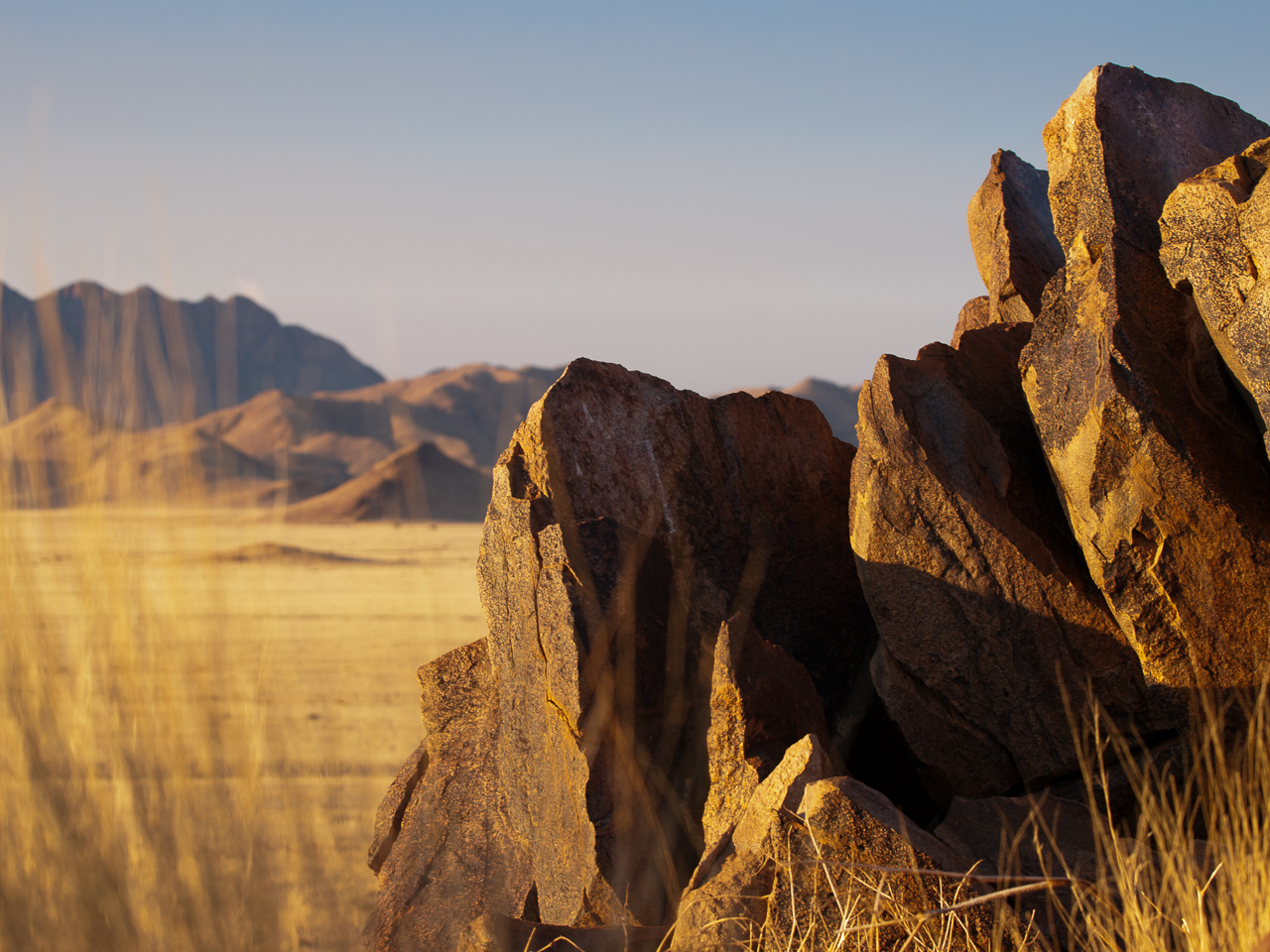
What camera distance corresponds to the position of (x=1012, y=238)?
5.13 metres

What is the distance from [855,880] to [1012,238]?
11.8 ft

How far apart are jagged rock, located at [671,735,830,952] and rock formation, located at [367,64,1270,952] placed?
1 centimetres

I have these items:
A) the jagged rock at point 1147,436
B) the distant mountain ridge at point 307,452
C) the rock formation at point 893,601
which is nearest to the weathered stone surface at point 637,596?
the rock formation at point 893,601

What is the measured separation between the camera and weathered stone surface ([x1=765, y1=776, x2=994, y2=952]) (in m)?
2.47

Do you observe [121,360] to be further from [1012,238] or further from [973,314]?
[973,314]

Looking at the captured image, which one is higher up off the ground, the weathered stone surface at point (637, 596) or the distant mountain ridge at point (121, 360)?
the distant mountain ridge at point (121, 360)

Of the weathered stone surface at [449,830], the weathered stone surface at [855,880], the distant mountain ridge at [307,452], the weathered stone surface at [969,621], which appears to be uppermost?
the distant mountain ridge at [307,452]

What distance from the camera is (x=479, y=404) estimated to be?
62.6 meters

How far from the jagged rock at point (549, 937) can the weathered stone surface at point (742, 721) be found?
0.44m

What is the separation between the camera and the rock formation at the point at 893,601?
3342mm

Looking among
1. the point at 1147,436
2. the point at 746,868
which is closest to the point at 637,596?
the point at 746,868

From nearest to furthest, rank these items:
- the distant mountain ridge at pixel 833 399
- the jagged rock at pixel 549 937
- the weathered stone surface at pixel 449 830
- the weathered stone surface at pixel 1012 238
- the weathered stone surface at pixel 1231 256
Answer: the jagged rock at pixel 549 937
the weathered stone surface at pixel 1231 256
the weathered stone surface at pixel 449 830
the weathered stone surface at pixel 1012 238
the distant mountain ridge at pixel 833 399

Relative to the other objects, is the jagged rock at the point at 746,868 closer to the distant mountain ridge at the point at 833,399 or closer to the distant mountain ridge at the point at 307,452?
the distant mountain ridge at the point at 307,452

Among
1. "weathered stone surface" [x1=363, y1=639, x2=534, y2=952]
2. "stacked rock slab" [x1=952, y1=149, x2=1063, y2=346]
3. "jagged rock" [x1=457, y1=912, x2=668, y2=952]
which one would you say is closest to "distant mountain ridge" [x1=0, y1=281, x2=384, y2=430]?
"jagged rock" [x1=457, y1=912, x2=668, y2=952]
